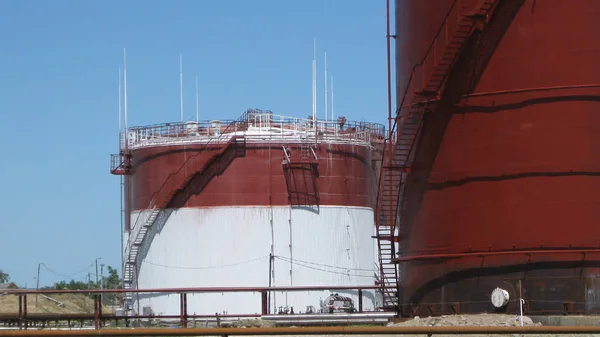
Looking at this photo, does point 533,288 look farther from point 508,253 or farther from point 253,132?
point 253,132

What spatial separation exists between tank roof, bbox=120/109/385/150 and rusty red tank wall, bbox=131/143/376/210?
0.38 m

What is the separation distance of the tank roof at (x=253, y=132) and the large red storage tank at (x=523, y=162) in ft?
93.2

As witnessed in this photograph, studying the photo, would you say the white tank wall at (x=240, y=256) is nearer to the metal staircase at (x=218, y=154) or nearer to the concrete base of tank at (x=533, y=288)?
the metal staircase at (x=218, y=154)

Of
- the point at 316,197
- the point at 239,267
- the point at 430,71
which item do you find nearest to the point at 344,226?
the point at 316,197

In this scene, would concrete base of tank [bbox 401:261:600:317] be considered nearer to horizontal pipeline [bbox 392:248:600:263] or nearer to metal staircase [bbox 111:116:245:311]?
horizontal pipeline [bbox 392:248:600:263]

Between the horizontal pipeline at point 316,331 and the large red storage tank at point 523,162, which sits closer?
the horizontal pipeline at point 316,331

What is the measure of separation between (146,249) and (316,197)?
28.6 ft

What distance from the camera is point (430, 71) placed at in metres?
27.1

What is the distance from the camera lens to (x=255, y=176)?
178ft

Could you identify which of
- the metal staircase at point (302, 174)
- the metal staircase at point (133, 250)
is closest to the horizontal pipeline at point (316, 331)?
the metal staircase at point (302, 174)

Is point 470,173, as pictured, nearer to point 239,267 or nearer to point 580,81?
point 580,81

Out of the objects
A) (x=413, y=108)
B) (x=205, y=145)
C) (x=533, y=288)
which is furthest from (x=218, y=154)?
(x=533, y=288)

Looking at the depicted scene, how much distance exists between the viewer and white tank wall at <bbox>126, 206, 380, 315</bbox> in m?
53.9

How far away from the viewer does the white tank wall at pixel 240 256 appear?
53906 millimetres
